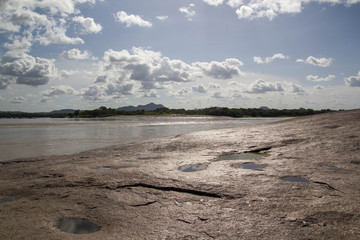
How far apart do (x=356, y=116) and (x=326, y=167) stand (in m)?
6.98

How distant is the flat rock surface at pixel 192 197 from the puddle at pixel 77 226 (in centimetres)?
5

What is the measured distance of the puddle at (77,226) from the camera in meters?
3.26

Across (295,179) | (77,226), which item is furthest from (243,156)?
(77,226)

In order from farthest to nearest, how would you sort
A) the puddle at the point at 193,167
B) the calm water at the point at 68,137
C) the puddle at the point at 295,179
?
the calm water at the point at 68,137
the puddle at the point at 193,167
the puddle at the point at 295,179

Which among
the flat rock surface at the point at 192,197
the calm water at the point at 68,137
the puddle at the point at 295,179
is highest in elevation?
the puddle at the point at 295,179

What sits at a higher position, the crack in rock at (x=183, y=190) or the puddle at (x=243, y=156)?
the puddle at (x=243, y=156)

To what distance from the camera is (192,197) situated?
427 cm

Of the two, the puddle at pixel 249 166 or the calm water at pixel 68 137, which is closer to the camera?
the puddle at pixel 249 166

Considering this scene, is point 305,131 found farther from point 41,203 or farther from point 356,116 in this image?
point 41,203

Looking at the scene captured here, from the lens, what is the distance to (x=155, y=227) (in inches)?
128

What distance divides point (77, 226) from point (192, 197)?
186cm

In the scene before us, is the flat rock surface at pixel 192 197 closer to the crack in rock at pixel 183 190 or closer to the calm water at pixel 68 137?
the crack in rock at pixel 183 190

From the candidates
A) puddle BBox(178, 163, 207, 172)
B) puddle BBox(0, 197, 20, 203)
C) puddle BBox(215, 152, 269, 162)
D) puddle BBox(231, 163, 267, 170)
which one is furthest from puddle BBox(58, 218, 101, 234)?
puddle BBox(215, 152, 269, 162)

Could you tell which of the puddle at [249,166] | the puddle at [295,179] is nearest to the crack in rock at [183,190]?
the puddle at [295,179]
